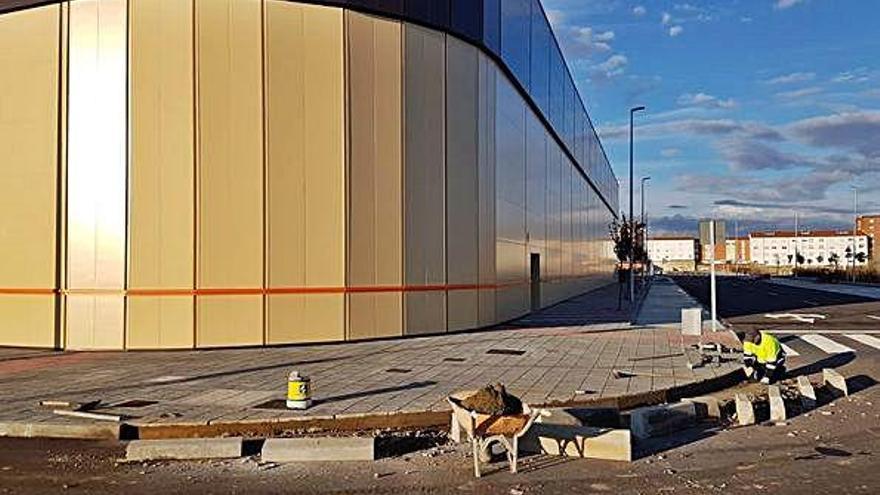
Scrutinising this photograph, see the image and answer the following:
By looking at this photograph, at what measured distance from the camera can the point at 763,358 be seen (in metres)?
13.3

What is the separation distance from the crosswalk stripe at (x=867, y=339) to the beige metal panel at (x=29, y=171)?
18.9m

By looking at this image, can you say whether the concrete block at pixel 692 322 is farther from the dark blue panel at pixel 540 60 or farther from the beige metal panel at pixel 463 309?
the dark blue panel at pixel 540 60

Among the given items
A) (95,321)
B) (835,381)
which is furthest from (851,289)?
(95,321)

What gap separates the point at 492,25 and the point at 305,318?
1067 cm

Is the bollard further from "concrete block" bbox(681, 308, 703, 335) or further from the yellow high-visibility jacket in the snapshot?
"concrete block" bbox(681, 308, 703, 335)

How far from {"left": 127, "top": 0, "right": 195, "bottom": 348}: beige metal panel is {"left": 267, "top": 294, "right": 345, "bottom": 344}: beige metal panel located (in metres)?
1.80

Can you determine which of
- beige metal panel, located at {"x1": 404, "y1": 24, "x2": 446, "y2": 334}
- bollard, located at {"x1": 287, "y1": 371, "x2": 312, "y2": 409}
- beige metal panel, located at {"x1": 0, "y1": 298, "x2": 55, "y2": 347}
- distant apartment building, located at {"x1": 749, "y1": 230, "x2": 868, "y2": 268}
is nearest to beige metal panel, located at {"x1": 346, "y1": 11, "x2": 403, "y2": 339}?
beige metal panel, located at {"x1": 404, "y1": 24, "x2": 446, "y2": 334}

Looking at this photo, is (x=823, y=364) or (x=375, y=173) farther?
(x=375, y=173)

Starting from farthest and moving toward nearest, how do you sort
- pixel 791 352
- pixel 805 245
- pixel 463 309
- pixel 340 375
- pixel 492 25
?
1. pixel 805 245
2. pixel 492 25
3. pixel 463 309
4. pixel 791 352
5. pixel 340 375

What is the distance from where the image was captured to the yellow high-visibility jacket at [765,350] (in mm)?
13219

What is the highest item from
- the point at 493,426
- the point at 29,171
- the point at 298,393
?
the point at 29,171

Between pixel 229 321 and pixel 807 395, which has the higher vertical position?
pixel 229 321

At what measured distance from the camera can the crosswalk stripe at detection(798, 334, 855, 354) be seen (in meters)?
18.1

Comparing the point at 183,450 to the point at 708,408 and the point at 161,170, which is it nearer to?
the point at 708,408
